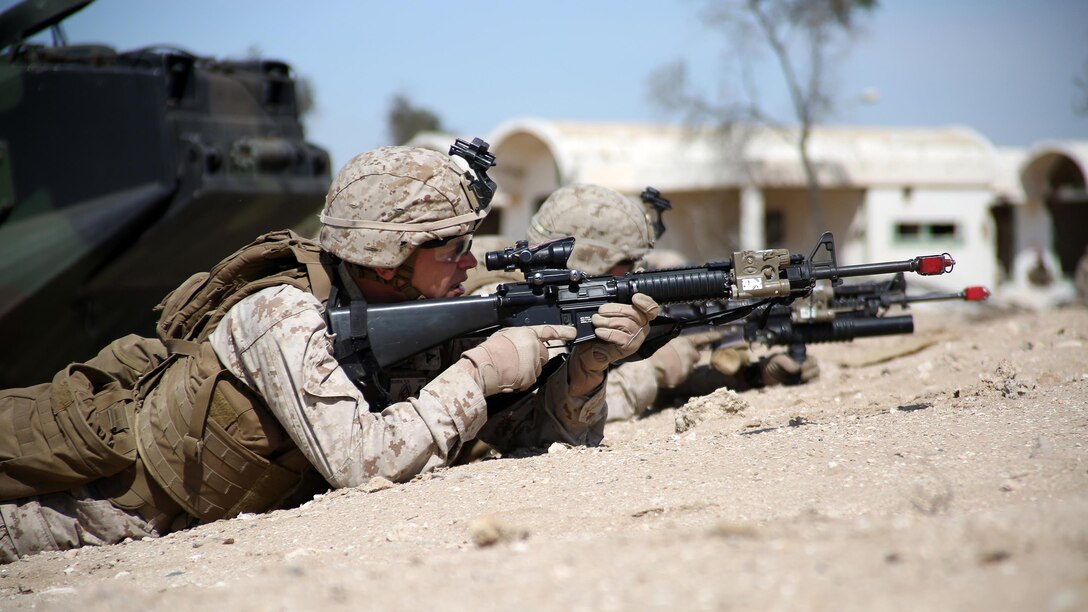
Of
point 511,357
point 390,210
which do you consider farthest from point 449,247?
point 511,357

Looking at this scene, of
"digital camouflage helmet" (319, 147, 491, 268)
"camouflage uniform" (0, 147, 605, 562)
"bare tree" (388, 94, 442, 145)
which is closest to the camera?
"camouflage uniform" (0, 147, 605, 562)

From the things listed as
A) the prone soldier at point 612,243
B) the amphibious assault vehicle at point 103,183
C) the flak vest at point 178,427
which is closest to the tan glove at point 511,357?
the flak vest at point 178,427

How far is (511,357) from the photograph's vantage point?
3424 mm

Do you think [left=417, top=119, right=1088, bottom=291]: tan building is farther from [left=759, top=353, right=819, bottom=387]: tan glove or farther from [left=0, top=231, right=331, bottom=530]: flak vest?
[left=0, top=231, right=331, bottom=530]: flak vest

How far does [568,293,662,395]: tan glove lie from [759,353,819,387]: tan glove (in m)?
2.27

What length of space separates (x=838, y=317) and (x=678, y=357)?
889 millimetres

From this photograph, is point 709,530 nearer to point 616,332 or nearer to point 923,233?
point 616,332

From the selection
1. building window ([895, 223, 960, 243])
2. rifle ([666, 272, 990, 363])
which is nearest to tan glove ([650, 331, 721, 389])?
rifle ([666, 272, 990, 363])

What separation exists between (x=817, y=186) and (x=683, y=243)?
9.56ft

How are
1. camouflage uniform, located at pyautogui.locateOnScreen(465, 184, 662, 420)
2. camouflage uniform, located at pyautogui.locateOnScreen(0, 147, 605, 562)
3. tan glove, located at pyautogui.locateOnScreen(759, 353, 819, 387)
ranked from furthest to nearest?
tan glove, located at pyautogui.locateOnScreen(759, 353, 819, 387) < camouflage uniform, located at pyautogui.locateOnScreen(465, 184, 662, 420) < camouflage uniform, located at pyautogui.locateOnScreen(0, 147, 605, 562)

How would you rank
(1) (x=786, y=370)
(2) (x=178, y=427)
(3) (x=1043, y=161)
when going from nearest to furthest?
(2) (x=178, y=427) → (1) (x=786, y=370) → (3) (x=1043, y=161)

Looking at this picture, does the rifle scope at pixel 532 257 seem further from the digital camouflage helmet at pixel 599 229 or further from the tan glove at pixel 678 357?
the tan glove at pixel 678 357

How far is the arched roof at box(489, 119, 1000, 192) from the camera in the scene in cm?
2005

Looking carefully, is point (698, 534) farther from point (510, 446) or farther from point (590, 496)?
point (510, 446)
